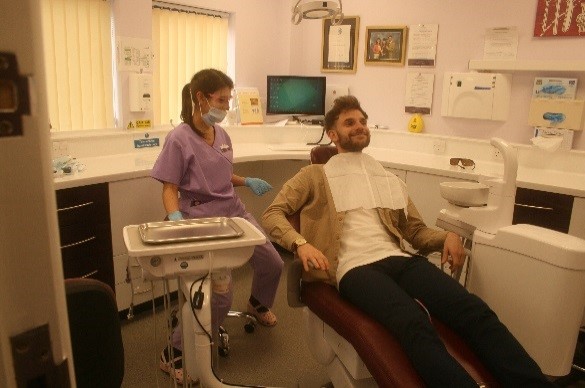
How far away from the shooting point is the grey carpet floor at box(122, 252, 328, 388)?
2174 mm

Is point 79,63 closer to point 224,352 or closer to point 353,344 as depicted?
point 224,352

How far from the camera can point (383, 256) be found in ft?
6.21

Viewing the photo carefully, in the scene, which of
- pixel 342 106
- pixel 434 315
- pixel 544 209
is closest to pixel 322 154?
pixel 342 106

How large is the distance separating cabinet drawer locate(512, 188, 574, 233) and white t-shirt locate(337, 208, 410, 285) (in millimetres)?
1051

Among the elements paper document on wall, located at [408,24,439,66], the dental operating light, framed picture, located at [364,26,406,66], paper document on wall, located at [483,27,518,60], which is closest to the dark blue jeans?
the dental operating light

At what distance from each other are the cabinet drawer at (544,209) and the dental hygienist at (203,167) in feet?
4.45

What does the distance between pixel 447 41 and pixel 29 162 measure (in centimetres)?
342

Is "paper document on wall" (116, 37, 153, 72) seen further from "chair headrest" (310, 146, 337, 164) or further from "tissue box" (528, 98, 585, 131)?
"tissue box" (528, 98, 585, 131)

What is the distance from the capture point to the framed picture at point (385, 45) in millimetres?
3600

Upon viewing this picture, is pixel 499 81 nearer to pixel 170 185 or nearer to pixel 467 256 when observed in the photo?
pixel 467 256

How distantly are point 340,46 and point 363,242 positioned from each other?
243cm

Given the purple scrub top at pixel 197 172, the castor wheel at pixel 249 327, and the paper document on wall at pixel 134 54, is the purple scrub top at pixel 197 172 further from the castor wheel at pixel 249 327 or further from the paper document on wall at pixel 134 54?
the paper document on wall at pixel 134 54

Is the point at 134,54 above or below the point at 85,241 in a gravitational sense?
above

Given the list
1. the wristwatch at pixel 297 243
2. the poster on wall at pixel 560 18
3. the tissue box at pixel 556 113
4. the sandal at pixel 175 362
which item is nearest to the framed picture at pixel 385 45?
the poster on wall at pixel 560 18
